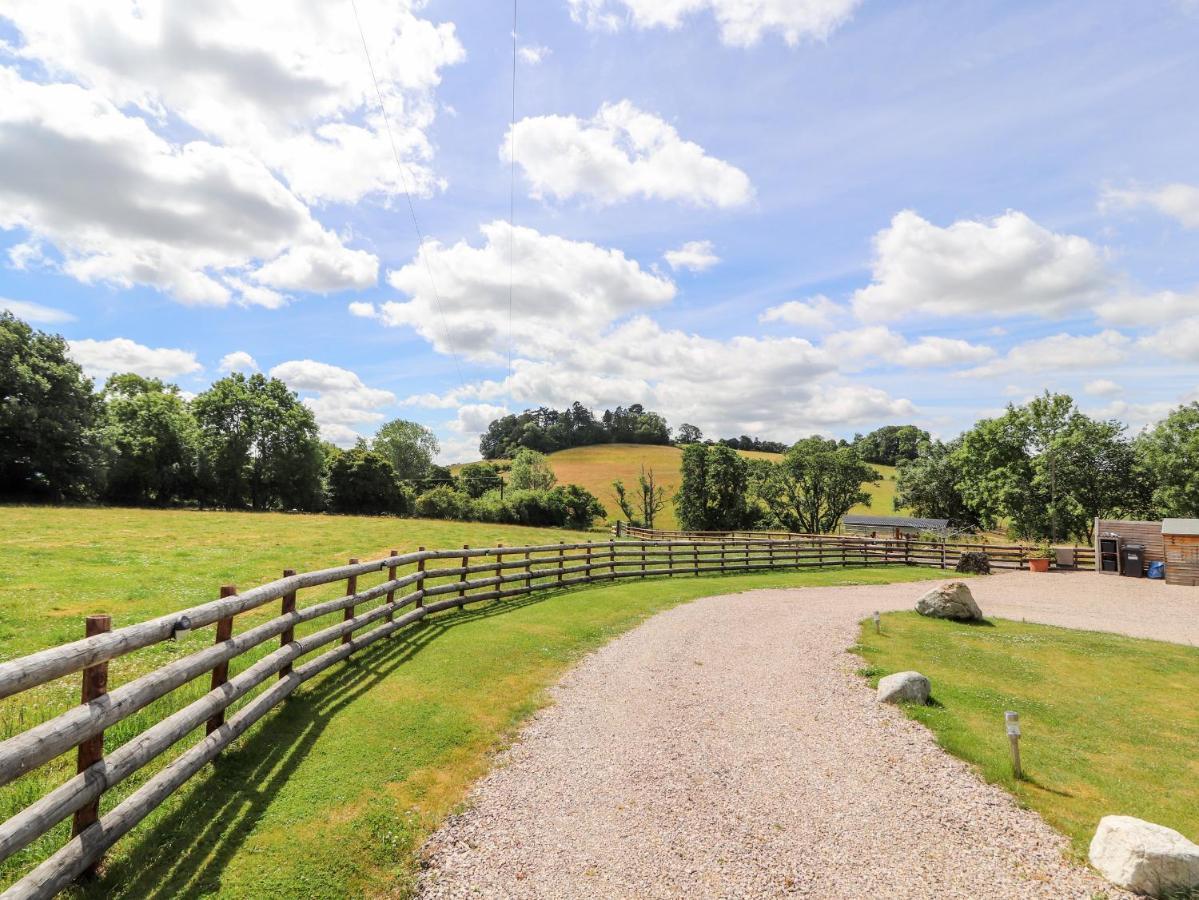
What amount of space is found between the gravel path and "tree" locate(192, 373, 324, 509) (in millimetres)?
45108

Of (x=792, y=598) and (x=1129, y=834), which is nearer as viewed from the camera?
(x=1129, y=834)

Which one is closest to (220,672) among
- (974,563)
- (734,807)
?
(734,807)

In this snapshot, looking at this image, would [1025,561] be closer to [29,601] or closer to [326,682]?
[326,682]

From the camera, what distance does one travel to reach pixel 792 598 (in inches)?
730

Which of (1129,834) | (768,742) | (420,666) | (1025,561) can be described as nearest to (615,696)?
(768,742)

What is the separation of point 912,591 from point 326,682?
20.7 metres

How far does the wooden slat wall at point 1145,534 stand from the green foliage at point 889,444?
8089 cm

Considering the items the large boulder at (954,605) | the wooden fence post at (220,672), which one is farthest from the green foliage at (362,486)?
the wooden fence post at (220,672)

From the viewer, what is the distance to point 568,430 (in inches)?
4449

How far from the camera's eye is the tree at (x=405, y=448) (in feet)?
267

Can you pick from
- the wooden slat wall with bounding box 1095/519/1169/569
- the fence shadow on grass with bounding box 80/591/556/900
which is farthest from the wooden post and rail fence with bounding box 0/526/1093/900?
→ the wooden slat wall with bounding box 1095/519/1169/569

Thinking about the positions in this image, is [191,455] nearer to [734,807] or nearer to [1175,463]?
[734,807]

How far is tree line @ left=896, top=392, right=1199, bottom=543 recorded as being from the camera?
136ft

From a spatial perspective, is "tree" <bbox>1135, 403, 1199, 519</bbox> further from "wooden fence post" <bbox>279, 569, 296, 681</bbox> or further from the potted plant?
"wooden fence post" <bbox>279, 569, 296, 681</bbox>
